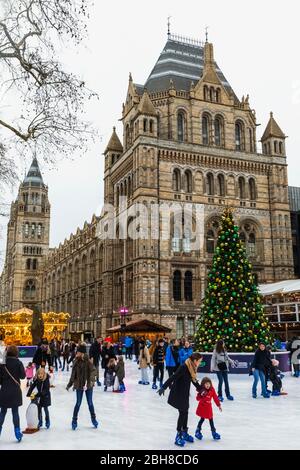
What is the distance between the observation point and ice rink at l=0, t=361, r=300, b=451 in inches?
321

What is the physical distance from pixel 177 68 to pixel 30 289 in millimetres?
63979

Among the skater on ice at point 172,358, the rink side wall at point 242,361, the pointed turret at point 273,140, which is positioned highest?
the pointed turret at point 273,140

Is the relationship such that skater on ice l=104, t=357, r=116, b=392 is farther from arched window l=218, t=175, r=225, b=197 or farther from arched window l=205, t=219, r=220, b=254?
arched window l=218, t=175, r=225, b=197

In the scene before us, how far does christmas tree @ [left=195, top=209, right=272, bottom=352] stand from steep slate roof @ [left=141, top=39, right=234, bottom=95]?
30.8 meters

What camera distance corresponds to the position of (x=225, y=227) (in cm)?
2120

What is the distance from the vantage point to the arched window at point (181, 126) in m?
45.8

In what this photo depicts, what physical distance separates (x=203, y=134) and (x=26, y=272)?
6384cm

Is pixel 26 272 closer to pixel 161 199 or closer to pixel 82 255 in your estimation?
pixel 82 255

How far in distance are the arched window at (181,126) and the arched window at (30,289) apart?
63545 millimetres

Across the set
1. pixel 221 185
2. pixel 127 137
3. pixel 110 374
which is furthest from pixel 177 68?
pixel 110 374

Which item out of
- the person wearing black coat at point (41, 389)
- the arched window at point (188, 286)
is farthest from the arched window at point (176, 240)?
the person wearing black coat at point (41, 389)

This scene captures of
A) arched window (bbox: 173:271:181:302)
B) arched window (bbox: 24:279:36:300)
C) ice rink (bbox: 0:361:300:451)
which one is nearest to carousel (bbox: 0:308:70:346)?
arched window (bbox: 173:271:181:302)

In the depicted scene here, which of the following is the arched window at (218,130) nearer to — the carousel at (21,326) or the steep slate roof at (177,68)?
the steep slate roof at (177,68)
